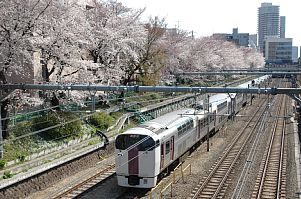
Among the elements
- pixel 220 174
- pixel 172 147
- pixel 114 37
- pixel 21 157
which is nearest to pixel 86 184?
pixel 21 157

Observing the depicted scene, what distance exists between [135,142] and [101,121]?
10.6 meters

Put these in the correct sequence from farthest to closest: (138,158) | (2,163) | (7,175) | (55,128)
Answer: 1. (55,128)
2. (2,163)
3. (7,175)
4. (138,158)

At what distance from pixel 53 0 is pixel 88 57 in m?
10.8

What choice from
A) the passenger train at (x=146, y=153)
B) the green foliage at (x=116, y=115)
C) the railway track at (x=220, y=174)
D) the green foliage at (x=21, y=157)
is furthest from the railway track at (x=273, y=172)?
the green foliage at (x=116, y=115)

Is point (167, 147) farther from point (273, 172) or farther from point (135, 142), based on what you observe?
point (273, 172)

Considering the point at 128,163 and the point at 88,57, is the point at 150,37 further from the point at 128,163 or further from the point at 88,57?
the point at 128,163

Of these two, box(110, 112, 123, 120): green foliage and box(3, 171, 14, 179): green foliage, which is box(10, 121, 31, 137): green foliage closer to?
box(3, 171, 14, 179): green foliage

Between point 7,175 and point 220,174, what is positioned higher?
point 7,175

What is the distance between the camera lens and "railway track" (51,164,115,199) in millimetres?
16264

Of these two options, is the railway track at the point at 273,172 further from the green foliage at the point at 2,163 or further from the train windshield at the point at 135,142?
the green foliage at the point at 2,163

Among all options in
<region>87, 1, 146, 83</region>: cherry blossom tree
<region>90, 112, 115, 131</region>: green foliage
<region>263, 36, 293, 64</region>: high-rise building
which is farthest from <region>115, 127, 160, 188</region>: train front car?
<region>263, 36, 293, 64</region>: high-rise building

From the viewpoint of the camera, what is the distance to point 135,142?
634 inches

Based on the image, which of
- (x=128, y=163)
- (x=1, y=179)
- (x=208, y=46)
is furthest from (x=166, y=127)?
(x=208, y=46)

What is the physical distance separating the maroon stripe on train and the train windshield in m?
0.21
